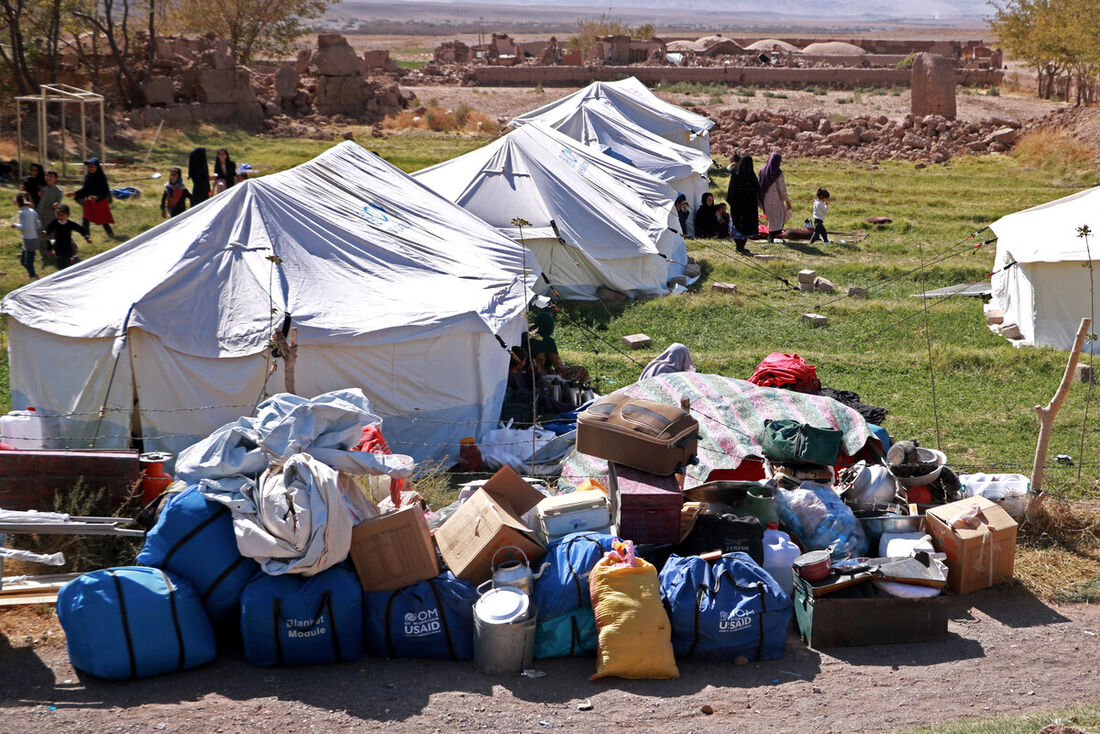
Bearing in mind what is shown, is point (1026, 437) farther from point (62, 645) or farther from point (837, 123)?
point (837, 123)

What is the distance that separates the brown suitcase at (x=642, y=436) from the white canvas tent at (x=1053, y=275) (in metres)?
7.72

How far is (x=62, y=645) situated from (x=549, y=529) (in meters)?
2.74

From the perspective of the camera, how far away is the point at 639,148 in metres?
20.1

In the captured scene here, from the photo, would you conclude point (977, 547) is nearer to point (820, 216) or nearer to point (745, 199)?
point (745, 199)

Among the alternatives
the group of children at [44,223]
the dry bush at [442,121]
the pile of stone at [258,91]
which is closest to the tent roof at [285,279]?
the group of children at [44,223]

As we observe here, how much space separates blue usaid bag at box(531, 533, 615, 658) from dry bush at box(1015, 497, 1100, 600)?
2.92m

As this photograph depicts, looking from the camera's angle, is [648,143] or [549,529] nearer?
[549,529]

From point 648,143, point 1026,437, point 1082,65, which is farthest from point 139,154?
point 1082,65

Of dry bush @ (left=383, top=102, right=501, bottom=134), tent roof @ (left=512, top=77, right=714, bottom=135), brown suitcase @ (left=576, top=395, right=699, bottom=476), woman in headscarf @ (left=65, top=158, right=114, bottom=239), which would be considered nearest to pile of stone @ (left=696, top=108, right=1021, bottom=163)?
tent roof @ (left=512, top=77, right=714, bottom=135)

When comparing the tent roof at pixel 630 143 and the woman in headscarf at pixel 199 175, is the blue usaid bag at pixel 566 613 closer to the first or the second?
the woman in headscarf at pixel 199 175

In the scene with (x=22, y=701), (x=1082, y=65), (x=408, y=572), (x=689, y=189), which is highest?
(x=1082, y=65)

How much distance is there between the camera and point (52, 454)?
677 cm

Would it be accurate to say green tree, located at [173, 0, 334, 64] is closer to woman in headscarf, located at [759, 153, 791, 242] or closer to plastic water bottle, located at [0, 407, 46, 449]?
woman in headscarf, located at [759, 153, 791, 242]

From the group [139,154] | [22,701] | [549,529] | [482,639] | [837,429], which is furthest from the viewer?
[139,154]
